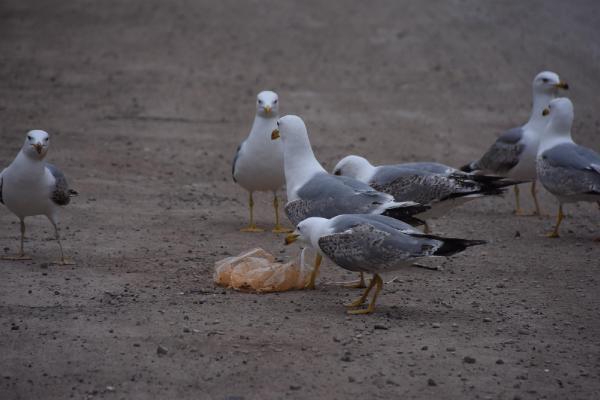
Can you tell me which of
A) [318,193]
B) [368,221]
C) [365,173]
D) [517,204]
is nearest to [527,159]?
[517,204]

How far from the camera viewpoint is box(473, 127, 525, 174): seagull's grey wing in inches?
401

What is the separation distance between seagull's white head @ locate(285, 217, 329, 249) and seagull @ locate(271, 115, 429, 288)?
1.23 feet

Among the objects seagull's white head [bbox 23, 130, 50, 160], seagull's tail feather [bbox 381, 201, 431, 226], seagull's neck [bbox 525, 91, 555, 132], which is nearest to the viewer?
seagull's tail feather [bbox 381, 201, 431, 226]

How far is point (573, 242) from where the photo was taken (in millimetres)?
8883

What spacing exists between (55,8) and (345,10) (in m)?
5.92

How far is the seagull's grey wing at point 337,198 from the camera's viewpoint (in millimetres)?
6910

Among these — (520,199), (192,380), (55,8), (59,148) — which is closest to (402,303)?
(192,380)

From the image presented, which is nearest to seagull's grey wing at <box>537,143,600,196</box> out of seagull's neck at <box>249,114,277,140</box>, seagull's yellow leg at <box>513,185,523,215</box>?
seagull's yellow leg at <box>513,185,523,215</box>

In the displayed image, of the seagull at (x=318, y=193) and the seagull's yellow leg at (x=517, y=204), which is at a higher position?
the seagull at (x=318, y=193)

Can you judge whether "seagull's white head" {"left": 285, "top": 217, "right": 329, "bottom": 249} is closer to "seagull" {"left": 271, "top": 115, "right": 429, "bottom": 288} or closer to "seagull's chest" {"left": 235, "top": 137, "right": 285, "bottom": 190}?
"seagull" {"left": 271, "top": 115, "right": 429, "bottom": 288}

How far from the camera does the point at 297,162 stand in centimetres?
768

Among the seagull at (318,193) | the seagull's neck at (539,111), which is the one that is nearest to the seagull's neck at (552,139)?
the seagull's neck at (539,111)

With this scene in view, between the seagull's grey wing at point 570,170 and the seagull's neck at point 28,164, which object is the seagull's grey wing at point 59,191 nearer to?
the seagull's neck at point 28,164

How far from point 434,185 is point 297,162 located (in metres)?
1.23
